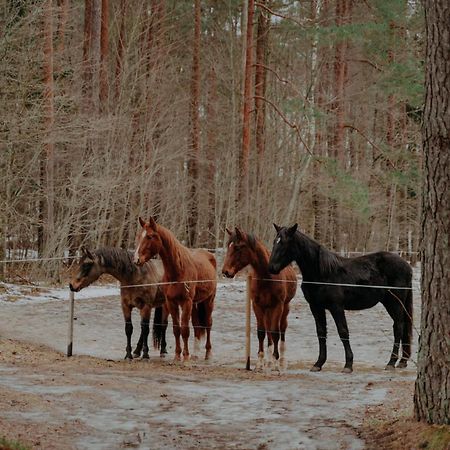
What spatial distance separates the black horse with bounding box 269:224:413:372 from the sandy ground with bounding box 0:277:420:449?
1.60 feet

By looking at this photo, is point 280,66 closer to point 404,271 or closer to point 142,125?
point 142,125

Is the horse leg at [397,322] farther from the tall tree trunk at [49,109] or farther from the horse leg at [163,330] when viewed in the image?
the tall tree trunk at [49,109]

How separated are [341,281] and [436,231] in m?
4.72

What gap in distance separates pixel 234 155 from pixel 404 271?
1449 cm

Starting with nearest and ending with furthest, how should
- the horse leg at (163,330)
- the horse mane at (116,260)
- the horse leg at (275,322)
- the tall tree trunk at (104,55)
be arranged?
the horse leg at (275,322) → the horse mane at (116,260) → the horse leg at (163,330) → the tall tree trunk at (104,55)

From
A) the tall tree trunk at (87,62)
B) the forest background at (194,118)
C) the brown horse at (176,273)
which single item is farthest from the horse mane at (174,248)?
the tall tree trunk at (87,62)

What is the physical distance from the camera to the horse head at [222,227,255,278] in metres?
9.55

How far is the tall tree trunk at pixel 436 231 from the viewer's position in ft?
16.8

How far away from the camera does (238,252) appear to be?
9625mm

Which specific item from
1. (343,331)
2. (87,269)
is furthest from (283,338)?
(87,269)

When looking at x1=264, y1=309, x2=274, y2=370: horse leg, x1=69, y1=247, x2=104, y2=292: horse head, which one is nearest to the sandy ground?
x1=264, y1=309, x2=274, y2=370: horse leg

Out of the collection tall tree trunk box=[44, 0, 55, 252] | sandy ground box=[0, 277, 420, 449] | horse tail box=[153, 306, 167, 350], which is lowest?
sandy ground box=[0, 277, 420, 449]

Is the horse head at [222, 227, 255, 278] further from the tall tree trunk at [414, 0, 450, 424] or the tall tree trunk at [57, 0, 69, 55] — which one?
the tall tree trunk at [57, 0, 69, 55]

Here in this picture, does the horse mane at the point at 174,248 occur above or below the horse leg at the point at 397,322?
above
